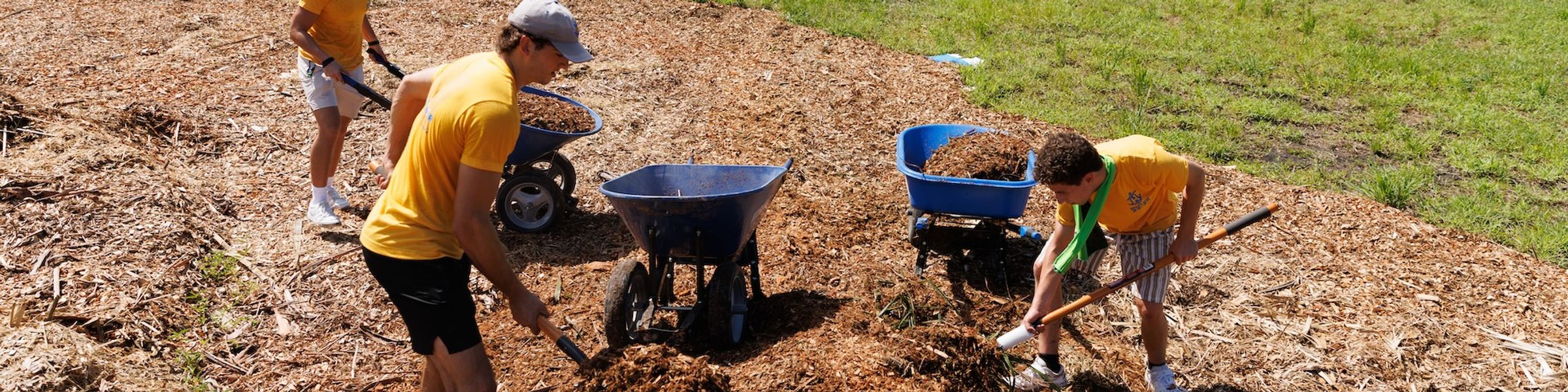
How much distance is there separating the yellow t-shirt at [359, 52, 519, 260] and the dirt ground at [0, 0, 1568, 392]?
0.91 meters

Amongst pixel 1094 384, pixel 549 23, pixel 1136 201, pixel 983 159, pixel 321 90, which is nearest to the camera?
pixel 549 23

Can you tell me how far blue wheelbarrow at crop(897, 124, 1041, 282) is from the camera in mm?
4977

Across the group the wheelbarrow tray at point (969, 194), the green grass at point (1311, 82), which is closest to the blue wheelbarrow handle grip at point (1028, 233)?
the wheelbarrow tray at point (969, 194)

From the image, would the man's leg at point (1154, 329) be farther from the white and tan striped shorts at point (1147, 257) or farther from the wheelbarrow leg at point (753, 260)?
the wheelbarrow leg at point (753, 260)

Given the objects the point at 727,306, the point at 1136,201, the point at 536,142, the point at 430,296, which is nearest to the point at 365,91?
the point at 536,142

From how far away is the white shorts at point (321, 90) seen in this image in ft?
18.3

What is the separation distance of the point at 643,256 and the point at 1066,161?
8.58 ft

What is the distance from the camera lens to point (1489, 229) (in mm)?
6180

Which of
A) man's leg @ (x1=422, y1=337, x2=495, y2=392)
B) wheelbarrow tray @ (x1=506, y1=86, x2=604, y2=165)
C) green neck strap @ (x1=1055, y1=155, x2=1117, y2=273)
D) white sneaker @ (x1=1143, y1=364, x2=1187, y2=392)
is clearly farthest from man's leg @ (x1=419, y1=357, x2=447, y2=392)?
white sneaker @ (x1=1143, y1=364, x2=1187, y2=392)

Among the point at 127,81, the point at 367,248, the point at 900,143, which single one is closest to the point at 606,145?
the point at 900,143

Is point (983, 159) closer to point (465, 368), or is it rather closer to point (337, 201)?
point (465, 368)

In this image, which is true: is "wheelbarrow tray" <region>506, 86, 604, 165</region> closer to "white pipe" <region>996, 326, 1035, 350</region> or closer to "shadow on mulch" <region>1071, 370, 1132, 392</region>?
"white pipe" <region>996, 326, 1035, 350</region>

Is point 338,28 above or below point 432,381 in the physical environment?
above

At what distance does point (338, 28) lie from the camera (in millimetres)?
5570
